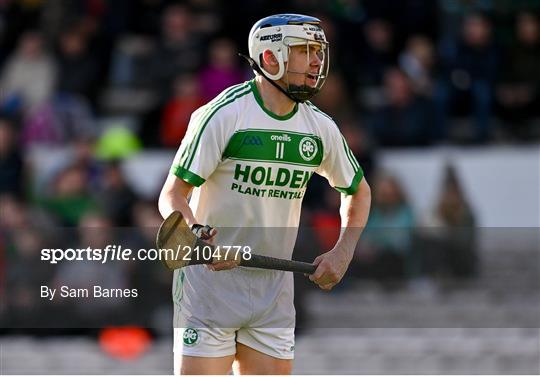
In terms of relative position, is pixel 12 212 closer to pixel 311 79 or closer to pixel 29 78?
pixel 29 78

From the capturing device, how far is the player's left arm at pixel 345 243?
20.3 feet

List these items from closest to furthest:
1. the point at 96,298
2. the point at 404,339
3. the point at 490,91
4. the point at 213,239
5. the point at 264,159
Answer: the point at 213,239 < the point at 264,159 < the point at 96,298 < the point at 404,339 < the point at 490,91

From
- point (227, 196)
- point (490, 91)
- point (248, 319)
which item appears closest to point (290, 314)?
point (248, 319)

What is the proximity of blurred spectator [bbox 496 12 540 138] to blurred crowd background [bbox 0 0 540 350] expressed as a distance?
0.04 feet

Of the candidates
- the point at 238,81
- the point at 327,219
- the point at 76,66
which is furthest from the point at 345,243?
the point at 76,66

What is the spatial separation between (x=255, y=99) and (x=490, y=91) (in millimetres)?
6853

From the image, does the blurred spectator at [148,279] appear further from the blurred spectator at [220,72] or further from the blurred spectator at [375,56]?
the blurred spectator at [375,56]

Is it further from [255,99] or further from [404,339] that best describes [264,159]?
[404,339]

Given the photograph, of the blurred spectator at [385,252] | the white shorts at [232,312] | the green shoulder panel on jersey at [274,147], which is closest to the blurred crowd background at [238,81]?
the blurred spectator at [385,252]

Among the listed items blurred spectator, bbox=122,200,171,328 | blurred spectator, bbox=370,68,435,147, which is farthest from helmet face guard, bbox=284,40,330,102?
blurred spectator, bbox=370,68,435,147

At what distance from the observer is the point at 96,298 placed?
34.2 ft

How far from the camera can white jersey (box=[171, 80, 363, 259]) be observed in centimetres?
610

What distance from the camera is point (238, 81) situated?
486 inches

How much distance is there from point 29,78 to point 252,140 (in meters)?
7.45
